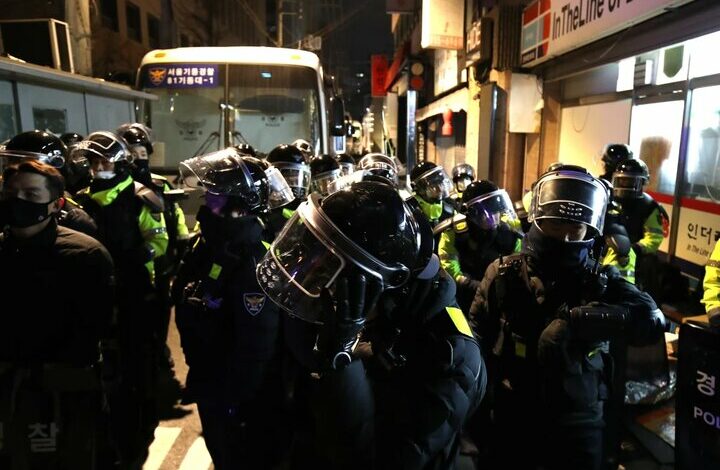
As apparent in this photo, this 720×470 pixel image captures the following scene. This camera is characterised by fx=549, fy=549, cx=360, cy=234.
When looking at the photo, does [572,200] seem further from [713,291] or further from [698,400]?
[713,291]

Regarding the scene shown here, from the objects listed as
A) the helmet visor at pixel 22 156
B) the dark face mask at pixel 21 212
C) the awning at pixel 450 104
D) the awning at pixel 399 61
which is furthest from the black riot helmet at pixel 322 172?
the awning at pixel 399 61

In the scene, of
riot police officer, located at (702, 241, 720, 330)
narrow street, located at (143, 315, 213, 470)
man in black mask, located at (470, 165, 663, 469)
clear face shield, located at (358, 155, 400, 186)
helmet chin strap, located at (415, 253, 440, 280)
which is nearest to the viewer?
helmet chin strap, located at (415, 253, 440, 280)

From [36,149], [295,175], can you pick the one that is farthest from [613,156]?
[36,149]

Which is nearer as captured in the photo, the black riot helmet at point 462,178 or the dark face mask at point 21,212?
the dark face mask at point 21,212

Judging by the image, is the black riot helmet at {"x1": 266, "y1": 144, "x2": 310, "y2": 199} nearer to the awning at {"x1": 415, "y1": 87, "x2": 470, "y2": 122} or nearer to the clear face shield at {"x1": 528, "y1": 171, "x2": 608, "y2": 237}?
the clear face shield at {"x1": 528, "y1": 171, "x2": 608, "y2": 237}

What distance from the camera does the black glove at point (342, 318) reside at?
1398mm

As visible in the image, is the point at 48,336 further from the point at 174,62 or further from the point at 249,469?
the point at 174,62

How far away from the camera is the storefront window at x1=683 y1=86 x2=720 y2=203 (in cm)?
536

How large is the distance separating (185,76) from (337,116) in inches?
83.5

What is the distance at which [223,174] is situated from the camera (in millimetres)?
2713

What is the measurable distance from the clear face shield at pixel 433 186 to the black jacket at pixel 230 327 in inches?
108

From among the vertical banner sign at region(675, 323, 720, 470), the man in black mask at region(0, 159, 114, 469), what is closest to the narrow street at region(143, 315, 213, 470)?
the man in black mask at region(0, 159, 114, 469)

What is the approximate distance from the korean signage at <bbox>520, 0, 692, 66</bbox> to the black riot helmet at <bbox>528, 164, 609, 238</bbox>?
3496 millimetres

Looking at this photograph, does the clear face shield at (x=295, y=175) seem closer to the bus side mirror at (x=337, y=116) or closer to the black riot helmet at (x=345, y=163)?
the black riot helmet at (x=345, y=163)
